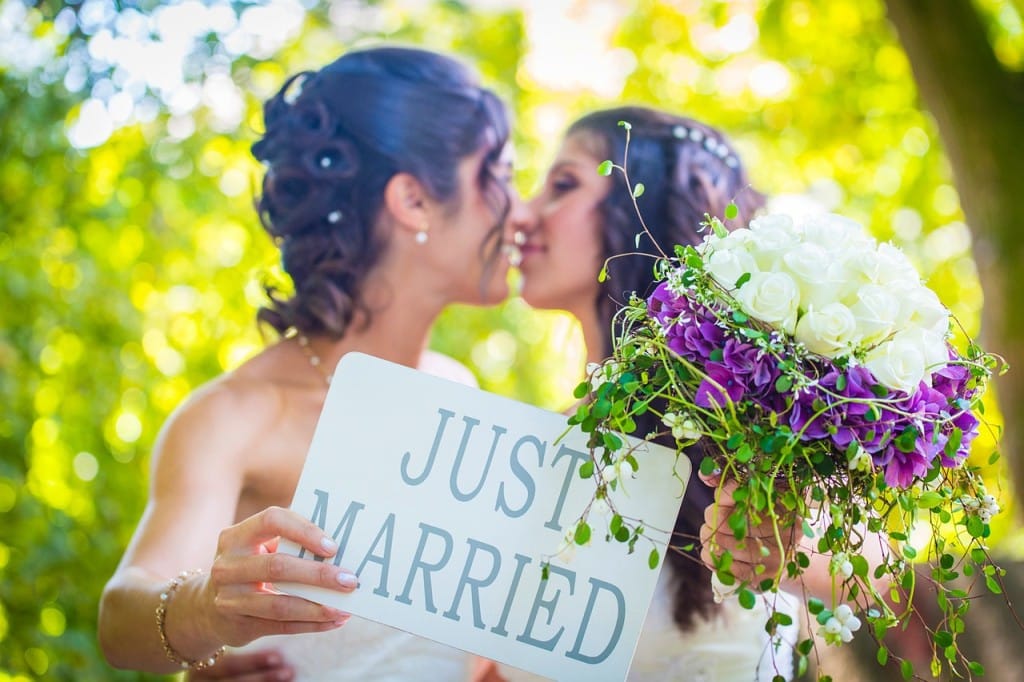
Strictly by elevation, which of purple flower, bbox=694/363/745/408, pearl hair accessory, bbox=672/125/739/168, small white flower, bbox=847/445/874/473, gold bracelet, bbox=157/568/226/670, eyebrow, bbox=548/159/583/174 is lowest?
gold bracelet, bbox=157/568/226/670

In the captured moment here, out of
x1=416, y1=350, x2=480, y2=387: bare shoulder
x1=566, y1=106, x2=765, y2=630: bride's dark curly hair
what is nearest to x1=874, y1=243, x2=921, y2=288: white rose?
x1=566, y1=106, x2=765, y2=630: bride's dark curly hair

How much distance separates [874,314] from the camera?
130cm

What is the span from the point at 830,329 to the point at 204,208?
11.9ft

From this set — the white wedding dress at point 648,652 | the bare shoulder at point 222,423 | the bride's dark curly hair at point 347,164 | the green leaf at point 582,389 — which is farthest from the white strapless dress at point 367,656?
the green leaf at point 582,389

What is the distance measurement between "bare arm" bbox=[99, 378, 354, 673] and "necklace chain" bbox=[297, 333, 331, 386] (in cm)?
23

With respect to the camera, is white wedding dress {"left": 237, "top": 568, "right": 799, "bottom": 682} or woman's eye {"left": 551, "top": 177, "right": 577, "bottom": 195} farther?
woman's eye {"left": 551, "top": 177, "right": 577, "bottom": 195}

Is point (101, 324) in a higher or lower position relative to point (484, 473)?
lower

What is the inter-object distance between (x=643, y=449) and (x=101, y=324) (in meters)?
3.11

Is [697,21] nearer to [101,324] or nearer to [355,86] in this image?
[355,86]

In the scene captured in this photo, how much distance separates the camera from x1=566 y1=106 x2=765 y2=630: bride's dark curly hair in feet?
8.25

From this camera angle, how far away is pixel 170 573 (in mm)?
2123

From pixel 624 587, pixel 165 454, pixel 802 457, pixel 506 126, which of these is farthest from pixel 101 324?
pixel 802 457

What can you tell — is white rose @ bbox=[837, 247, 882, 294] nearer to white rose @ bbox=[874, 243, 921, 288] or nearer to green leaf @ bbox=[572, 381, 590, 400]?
white rose @ bbox=[874, 243, 921, 288]

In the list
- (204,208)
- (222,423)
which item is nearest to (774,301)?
(222,423)
